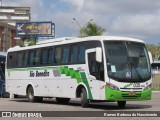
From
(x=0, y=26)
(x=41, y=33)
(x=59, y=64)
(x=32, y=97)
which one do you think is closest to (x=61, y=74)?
(x=59, y=64)

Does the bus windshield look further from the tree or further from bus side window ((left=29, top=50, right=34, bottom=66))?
the tree

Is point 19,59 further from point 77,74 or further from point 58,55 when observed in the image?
point 77,74

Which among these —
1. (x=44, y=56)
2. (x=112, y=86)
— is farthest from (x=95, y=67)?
(x=44, y=56)

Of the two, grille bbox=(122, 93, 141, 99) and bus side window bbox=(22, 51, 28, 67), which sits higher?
bus side window bbox=(22, 51, 28, 67)

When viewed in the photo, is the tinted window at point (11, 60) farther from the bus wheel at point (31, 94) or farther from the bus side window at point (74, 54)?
the bus side window at point (74, 54)

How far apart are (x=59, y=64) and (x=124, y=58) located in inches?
179

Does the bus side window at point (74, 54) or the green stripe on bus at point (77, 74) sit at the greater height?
the bus side window at point (74, 54)

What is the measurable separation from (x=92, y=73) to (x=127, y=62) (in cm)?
161

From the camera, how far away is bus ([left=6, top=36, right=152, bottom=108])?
20.6 m

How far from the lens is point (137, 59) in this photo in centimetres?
2127

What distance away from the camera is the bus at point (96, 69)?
20.6 meters

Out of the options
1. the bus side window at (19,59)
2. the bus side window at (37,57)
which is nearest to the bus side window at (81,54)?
the bus side window at (37,57)

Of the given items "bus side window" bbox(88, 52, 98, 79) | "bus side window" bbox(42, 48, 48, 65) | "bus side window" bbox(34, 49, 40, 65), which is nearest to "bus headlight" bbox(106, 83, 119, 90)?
"bus side window" bbox(88, 52, 98, 79)

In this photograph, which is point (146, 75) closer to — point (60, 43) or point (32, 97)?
point (60, 43)
